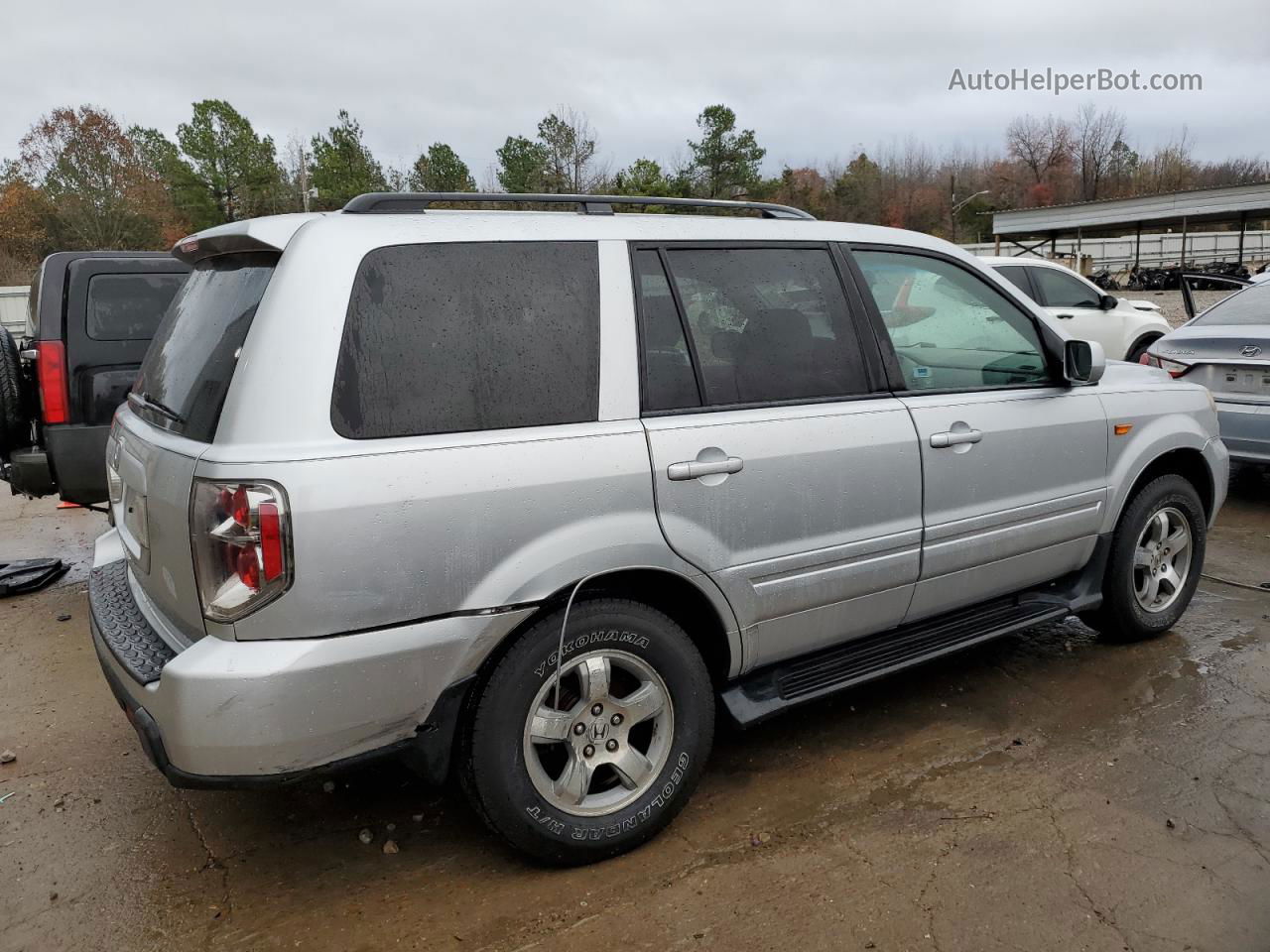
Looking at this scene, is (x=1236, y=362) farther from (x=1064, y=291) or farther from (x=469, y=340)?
(x=469, y=340)

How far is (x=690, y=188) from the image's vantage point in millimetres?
34250

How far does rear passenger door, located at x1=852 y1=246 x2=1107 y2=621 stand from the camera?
3.41 m

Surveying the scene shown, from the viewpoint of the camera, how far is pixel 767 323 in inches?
124

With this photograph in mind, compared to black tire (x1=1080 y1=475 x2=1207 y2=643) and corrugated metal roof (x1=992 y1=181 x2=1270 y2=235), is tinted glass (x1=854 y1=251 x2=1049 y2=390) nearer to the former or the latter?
black tire (x1=1080 y1=475 x2=1207 y2=643)

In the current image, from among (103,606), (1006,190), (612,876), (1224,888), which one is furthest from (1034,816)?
(1006,190)

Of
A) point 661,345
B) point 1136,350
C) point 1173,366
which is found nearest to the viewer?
point 661,345

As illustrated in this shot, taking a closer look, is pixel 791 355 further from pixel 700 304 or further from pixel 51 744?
pixel 51 744

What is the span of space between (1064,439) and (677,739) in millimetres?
2096

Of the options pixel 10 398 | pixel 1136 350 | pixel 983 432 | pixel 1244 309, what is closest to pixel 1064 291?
pixel 1136 350

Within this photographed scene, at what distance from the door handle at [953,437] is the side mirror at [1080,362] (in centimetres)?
65

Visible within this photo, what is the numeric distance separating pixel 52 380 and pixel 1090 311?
398 inches

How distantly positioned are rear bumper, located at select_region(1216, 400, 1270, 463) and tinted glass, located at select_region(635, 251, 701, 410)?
5.20 m

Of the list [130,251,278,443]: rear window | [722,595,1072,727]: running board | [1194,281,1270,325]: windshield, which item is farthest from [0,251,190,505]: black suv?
[1194,281,1270,325]: windshield

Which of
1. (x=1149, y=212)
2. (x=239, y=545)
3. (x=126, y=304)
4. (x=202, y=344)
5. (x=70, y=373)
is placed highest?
(x=1149, y=212)
